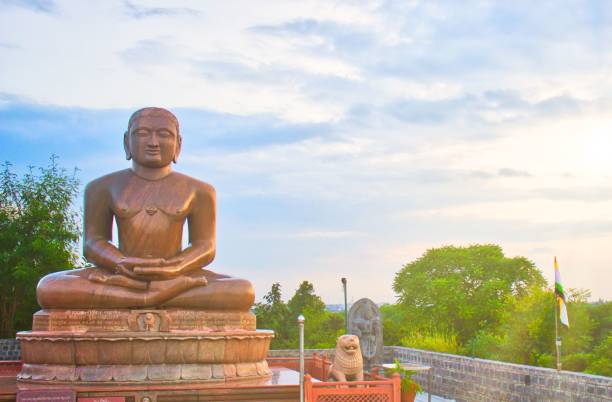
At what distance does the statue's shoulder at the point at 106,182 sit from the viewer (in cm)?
1042

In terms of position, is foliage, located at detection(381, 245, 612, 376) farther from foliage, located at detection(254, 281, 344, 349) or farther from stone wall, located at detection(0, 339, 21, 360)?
stone wall, located at detection(0, 339, 21, 360)

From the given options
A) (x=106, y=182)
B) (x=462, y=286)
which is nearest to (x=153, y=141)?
(x=106, y=182)

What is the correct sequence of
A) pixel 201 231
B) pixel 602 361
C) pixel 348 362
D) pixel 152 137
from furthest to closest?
pixel 602 361 → pixel 201 231 → pixel 152 137 → pixel 348 362

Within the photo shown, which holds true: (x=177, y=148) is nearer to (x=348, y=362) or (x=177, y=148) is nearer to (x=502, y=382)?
(x=348, y=362)

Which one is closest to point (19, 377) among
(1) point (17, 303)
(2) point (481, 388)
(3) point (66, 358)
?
(3) point (66, 358)

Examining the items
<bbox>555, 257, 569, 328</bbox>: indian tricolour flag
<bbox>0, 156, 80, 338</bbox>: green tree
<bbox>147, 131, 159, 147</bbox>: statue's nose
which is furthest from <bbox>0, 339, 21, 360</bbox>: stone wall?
<bbox>555, 257, 569, 328</bbox>: indian tricolour flag

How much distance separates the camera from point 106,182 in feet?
34.3

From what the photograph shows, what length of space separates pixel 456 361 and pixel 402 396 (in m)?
3.53

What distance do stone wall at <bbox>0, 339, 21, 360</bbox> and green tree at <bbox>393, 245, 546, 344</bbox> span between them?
530 inches

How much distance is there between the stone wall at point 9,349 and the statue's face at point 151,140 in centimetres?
800

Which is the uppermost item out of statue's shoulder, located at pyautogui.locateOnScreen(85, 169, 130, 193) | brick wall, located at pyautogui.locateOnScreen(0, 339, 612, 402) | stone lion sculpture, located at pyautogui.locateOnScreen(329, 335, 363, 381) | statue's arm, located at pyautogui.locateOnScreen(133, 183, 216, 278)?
statue's shoulder, located at pyautogui.locateOnScreen(85, 169, 130, 193)

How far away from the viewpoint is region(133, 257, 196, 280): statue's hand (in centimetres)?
960

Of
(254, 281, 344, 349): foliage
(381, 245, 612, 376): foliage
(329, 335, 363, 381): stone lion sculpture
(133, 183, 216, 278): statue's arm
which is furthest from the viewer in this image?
(254, 281, 344, 349): foliage

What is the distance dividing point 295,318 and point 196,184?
504 inches
